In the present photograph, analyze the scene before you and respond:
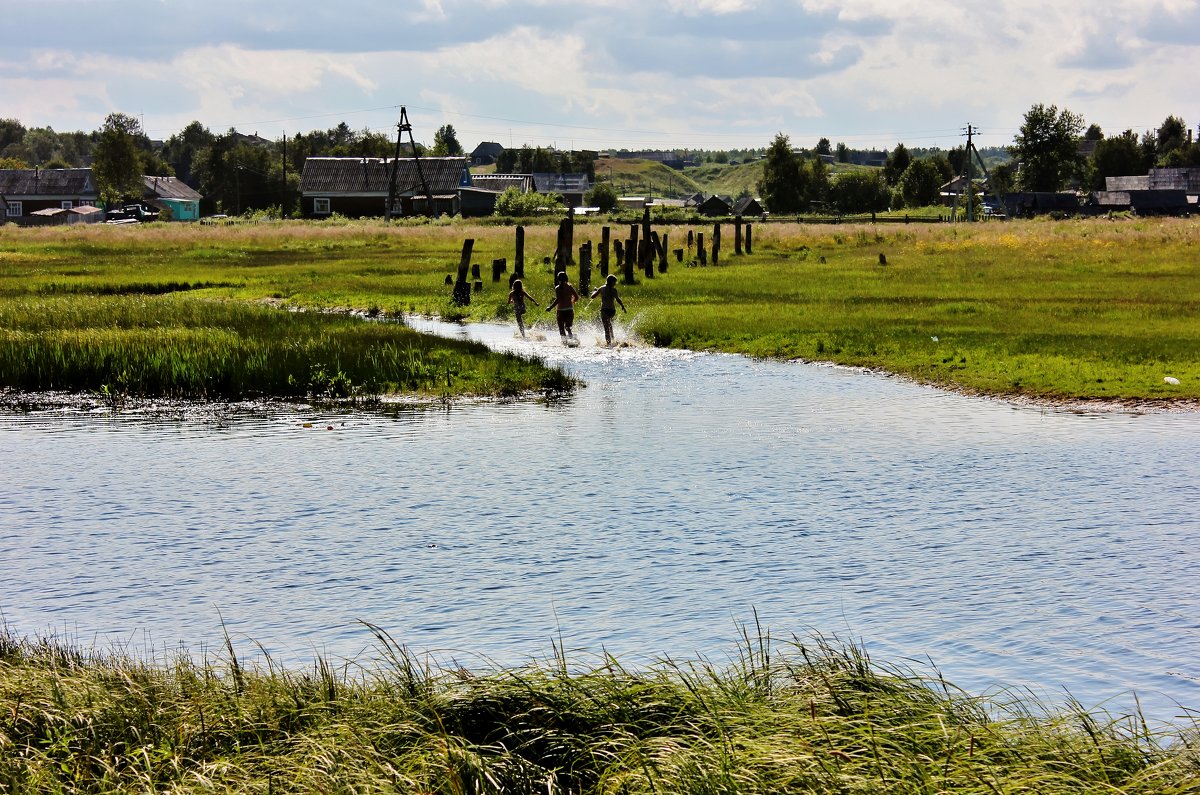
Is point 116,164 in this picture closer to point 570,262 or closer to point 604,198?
point 604,198

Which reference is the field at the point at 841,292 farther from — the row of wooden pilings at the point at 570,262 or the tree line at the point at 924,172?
the tree line at the point at 924,172

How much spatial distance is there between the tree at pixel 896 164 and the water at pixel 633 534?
14660 cm

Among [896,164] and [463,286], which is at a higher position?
[896,164]

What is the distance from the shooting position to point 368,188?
120812mm

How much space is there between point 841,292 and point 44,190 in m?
131

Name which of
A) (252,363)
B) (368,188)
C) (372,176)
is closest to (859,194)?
(372,176)

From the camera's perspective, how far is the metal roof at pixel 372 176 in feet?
397

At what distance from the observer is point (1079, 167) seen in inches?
6639

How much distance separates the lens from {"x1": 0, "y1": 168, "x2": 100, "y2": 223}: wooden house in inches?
5679

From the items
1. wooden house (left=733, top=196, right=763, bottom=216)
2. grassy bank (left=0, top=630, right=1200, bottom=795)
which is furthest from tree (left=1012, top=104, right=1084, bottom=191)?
grassy bank (left=0, top=630, right=1200, bottom=795)

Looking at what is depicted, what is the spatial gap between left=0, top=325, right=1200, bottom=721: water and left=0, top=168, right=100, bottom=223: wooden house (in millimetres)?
136188

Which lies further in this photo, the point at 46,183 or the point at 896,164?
the point at 896,164

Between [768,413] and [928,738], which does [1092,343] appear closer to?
[768,413]

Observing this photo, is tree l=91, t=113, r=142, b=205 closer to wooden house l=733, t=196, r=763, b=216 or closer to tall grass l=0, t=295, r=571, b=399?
wooden house l=733, t=196, r=763, b=216
